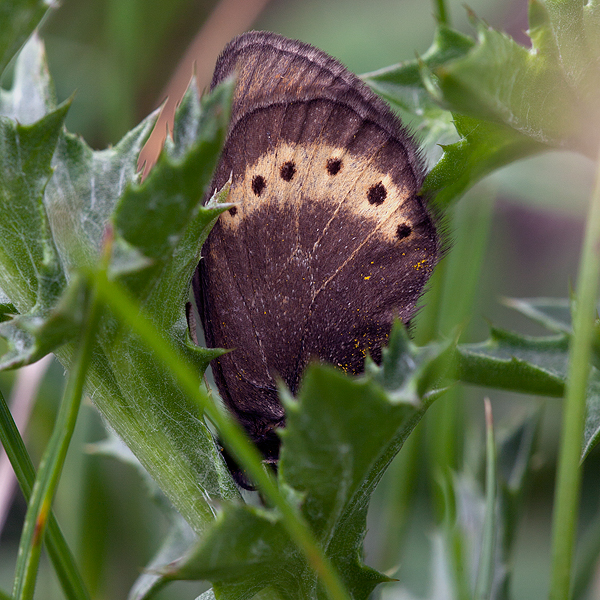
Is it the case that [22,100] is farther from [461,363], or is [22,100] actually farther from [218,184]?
[461,363]

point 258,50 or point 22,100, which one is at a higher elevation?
point 258,50

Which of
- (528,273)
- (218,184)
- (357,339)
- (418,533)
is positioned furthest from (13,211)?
(528,273)

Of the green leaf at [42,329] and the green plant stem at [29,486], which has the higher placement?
the green leaf at [42,329]

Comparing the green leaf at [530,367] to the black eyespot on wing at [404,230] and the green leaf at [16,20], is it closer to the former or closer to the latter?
the black eyespot on wing at [404,230]

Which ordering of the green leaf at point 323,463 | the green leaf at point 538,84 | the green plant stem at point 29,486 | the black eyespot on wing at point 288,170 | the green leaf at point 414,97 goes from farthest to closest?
the green leaf at point 414,97 < the black eyespot on wing at point 288,170 < the green plant stem at point 29,486 < the green leaf at point 538,84 < the green leaf at point 323,463

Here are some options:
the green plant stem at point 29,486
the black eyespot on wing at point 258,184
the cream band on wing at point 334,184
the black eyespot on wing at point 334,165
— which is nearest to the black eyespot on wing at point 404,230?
the cream band on wing at point 334,184

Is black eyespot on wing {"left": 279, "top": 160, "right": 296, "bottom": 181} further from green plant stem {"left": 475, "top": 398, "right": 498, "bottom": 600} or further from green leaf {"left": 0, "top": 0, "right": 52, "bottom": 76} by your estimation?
green plant stem {"left": 475, "top": 398, "right": 498, "bottom": 600}

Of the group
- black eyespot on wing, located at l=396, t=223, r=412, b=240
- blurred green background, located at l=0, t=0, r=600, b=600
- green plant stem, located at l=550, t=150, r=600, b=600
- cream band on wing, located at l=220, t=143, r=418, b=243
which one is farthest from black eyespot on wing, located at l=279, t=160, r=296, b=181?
blurred green background, located at l=0, t=0, r=600, b=600
